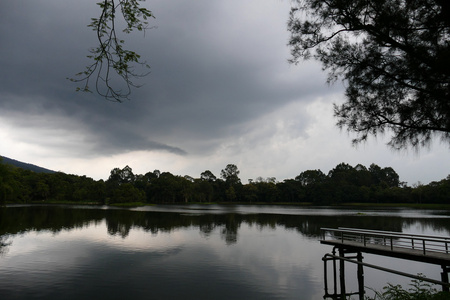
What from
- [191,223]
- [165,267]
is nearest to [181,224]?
[191,223]

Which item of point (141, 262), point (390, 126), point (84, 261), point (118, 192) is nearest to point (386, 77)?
point (390, 126)

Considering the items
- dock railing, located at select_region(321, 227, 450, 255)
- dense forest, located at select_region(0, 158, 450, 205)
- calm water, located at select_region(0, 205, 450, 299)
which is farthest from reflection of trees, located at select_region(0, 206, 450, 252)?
dense forest, located at select_region(0, 158, 450, 205)

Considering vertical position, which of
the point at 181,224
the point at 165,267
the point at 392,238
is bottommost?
the point at 165,267

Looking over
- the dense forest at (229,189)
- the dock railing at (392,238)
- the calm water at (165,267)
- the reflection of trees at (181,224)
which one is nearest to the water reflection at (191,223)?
the reflection of trees at (181,224)

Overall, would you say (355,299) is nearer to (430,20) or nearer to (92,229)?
(430,20)

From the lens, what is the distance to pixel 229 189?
432 feet

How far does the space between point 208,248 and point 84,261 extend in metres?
8.80

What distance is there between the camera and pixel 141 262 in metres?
18.0

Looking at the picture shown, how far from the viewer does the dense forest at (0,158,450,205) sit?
307 feet

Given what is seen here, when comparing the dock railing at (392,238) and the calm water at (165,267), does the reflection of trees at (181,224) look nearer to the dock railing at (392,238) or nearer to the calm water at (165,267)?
Answer: the calm water at (165,267)

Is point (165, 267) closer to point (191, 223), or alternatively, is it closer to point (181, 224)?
point (181, 224)

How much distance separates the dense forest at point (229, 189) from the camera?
307 ft

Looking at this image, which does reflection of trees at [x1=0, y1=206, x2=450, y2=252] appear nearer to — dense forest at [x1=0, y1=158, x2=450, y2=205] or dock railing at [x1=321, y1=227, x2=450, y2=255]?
dock railing at [x1=321, y1=227, x2=450, y2=255]

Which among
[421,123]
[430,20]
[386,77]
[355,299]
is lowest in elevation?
[355,299]
